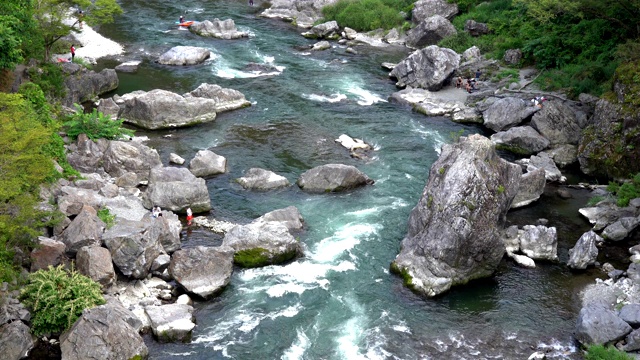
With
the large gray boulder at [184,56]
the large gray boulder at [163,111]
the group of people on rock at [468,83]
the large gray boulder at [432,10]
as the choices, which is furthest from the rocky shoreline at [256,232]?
the large gray boulder at [432,10]

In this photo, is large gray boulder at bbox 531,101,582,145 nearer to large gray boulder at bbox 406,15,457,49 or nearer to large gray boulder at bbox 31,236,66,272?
large gray boulder at bbox 406,15,457,49

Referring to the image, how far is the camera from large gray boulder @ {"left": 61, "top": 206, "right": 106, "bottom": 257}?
103 feet

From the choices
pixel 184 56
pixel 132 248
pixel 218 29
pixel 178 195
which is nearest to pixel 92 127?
pixel 178 195

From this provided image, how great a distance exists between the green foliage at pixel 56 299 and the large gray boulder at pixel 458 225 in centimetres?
1556

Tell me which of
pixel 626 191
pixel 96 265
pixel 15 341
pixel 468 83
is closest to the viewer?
pixel 15 341

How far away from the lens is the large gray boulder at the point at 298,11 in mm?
81375

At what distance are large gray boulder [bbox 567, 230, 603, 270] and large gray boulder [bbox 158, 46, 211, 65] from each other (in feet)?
140

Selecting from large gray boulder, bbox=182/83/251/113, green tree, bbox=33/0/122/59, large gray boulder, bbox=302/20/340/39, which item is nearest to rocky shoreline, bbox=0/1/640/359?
large gray boulder, bbox=182/83/251/113

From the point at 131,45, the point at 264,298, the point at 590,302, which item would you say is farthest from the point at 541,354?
the point at 131,45

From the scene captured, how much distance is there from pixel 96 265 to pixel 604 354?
23.4 m

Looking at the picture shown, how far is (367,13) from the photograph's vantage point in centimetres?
7819

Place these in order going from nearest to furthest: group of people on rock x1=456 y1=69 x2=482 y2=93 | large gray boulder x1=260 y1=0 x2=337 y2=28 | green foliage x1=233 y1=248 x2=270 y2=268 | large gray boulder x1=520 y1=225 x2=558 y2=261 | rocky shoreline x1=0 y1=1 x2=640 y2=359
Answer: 1. rocky shoreline x1=0 y1=1 x2=640 y2=359
2. green foliage x1=233 y1=248 x2=270 y2=268
3. large gray boulder x1=520 y1=225 x2=558 y2=261
4. group of people on rock x1=456 y1=69 x2=482 y2=93
5. large gray boulder x1=260 y1=0 x2=337 y2=28

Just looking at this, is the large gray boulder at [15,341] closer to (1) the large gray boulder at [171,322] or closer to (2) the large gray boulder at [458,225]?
(1) the large gray boulder at [171,322]

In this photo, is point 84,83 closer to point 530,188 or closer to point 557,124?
point 530,188
